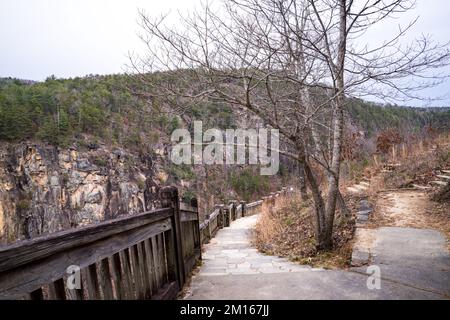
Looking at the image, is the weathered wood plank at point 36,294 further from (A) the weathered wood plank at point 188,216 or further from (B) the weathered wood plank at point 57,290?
(A) the weathered wood plank at point 188,216

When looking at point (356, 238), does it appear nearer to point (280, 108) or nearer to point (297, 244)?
point (297, 244)

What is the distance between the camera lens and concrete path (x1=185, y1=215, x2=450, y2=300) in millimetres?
3195

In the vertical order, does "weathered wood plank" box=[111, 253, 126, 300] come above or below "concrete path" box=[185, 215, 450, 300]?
above

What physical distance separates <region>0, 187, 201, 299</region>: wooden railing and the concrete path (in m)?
0.44

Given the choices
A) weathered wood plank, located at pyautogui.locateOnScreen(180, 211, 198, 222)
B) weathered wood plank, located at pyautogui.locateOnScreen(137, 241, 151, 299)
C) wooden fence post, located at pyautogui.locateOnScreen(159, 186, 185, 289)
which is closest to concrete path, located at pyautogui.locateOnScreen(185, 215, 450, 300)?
wooden fence post, located at pyautogui.locateOnScreen(159, 186, 185, 289)

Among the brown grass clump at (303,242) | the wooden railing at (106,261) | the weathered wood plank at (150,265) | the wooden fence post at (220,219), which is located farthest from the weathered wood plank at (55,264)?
the wooden fence post at (220,219)

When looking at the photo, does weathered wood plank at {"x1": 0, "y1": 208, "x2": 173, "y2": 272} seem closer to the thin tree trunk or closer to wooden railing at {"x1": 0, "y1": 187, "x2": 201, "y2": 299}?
wooden railing at {"x1": 0, "y1": 187, "x2": 201, "y2": 299}

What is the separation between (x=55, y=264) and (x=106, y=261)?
54 cm

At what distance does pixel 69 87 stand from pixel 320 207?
3317 inches

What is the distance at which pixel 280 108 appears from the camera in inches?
199

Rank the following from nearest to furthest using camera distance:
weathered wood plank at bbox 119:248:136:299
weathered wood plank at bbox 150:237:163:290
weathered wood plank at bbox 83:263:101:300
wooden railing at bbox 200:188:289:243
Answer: weathered wood plank at bbox 83:263:101:300, weathered wood plank at bbox 119:248:136:299, weathered wood plank at bbox 150:237:163:290, wooden railing at bbox 200:188:289:243

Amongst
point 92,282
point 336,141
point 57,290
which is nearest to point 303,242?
point 336,141

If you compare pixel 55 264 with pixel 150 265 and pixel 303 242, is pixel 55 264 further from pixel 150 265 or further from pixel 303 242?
pixel 303 242
